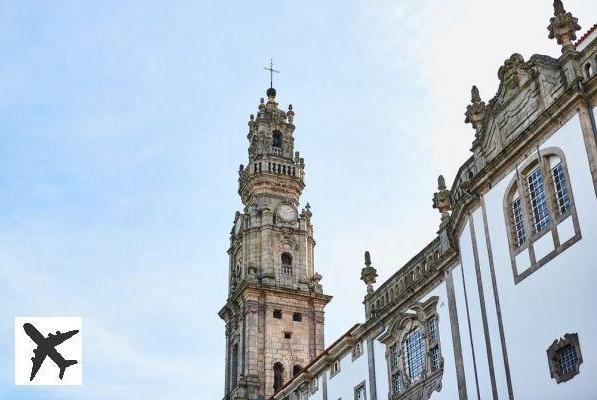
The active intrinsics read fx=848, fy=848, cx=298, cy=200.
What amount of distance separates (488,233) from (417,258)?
622 centimetres

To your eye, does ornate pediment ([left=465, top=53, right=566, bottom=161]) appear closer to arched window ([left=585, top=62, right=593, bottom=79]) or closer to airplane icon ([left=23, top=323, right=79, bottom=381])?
arched window ([left=585, top=62, right=593, bottom=79])

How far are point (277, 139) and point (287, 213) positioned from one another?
733 cm

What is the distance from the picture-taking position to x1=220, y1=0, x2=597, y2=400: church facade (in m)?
19.3

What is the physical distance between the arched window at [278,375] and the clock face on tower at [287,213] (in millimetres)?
10369

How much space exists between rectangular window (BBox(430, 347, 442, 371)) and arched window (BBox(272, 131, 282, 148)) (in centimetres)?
3613

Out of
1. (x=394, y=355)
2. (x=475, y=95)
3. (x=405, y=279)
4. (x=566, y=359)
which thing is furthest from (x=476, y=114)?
(x=394, y=355)

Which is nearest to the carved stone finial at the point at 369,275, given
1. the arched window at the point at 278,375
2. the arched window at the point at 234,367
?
the arched window at the point at 278,375

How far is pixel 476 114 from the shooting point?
24688mm

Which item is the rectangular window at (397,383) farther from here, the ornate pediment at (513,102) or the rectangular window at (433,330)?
the ornate pediment at (513,102)

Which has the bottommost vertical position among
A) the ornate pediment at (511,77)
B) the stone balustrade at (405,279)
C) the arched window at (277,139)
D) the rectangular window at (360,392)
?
the rectangular window at (360,392)

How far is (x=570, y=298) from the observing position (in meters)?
19.2

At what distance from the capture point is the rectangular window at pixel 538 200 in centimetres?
2064

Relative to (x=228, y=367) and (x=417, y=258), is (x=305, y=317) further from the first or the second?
(x=417, y=258)

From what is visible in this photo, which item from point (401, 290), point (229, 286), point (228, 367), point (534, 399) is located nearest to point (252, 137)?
point (229, 286)
